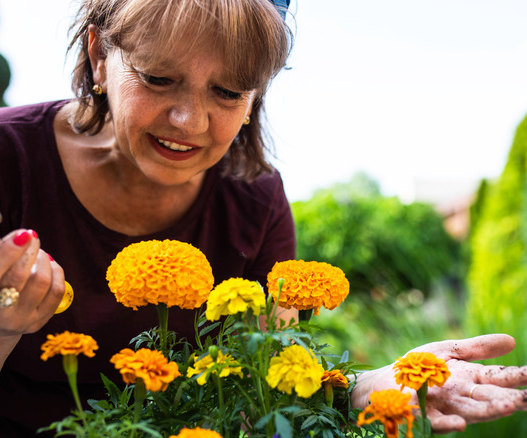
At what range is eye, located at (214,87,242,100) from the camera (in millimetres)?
931

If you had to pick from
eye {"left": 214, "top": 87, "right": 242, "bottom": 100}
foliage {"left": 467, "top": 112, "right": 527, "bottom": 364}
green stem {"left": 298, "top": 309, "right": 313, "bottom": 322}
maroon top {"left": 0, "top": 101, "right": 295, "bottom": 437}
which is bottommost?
foliage {"left": 467, "top": 112, "right": 527, "bottom": 364}

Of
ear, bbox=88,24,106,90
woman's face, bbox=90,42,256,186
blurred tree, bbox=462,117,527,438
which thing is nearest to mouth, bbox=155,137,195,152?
woman's face, bbox=90,42,256,186

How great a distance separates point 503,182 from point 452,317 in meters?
0.99

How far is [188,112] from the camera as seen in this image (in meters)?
0.91

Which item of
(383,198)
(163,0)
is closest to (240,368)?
(163,0)

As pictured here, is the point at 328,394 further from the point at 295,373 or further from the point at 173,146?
the point at 173,146

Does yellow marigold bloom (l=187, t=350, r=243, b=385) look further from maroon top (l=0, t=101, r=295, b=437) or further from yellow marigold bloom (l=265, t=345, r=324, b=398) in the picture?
maroon top (l=0, t=101, r=295, b=437)

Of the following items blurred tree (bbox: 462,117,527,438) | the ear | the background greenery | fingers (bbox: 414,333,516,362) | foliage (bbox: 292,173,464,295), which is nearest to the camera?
fingers (bbox: 414,333,516,362)

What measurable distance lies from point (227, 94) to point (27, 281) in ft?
1.62

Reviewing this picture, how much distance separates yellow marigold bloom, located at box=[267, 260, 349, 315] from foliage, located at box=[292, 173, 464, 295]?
414 cm

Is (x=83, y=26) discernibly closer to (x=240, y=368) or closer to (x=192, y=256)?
(x=192, y=256)

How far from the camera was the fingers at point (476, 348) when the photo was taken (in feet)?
2.56

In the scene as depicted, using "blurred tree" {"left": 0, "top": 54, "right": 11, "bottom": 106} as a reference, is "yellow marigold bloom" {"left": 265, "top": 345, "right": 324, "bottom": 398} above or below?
below

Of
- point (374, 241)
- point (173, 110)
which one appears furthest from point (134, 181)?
point (374, 241)
